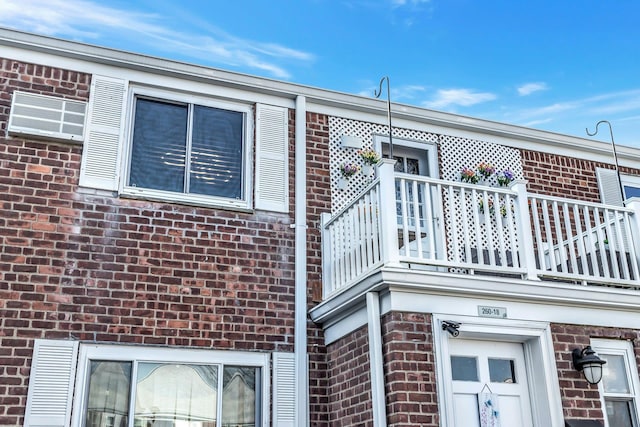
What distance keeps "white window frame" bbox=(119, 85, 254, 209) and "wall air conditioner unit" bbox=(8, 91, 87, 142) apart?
50cm

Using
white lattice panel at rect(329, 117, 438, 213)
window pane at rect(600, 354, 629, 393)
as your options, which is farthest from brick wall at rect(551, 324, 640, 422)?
white lattice panel at rect(329, 117, 438, 213)

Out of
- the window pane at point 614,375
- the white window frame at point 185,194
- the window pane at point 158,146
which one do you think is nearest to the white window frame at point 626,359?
the window pane at point 614,375

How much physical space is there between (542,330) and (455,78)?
5768 mm

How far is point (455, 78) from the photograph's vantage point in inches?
437

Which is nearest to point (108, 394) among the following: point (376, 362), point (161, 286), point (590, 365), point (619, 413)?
point (161, 286)

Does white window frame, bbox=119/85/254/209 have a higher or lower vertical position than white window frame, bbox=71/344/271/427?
higher

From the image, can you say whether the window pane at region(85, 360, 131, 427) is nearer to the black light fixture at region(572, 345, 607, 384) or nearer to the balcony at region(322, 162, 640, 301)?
the balcony at region(322, 162, 640, 301)

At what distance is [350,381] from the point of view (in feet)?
21.0

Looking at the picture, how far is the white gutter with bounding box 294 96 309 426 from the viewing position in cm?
674

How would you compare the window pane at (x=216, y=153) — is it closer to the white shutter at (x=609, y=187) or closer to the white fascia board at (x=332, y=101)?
the white fascia board at (x=332, y=101)

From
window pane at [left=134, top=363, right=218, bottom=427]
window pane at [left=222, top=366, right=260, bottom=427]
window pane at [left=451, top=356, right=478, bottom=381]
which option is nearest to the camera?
window pane at [left=451, top=356, right=478, bottom=381]

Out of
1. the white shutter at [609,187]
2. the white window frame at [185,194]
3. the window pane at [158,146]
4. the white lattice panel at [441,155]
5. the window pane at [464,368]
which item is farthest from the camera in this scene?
the white shutter at [609,187]

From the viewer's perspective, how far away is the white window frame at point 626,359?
646 centimetres

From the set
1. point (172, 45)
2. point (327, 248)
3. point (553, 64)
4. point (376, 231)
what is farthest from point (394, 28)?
point (376, 231)
